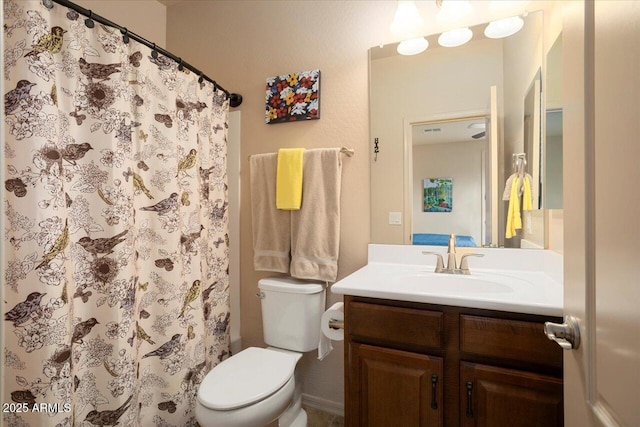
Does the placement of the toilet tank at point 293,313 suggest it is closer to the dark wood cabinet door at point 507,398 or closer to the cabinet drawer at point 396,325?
the cabinet drawer at point 396,325

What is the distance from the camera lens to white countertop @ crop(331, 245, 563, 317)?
97 cm

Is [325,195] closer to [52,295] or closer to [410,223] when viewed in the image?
[410,223]

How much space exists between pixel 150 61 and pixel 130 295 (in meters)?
1.03

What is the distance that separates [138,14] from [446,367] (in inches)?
104

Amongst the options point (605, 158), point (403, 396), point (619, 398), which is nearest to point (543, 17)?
point (605, 158)

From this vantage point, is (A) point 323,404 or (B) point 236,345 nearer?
(A) point 323,404

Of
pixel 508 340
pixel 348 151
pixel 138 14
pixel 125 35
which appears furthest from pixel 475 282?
pixel 138 14

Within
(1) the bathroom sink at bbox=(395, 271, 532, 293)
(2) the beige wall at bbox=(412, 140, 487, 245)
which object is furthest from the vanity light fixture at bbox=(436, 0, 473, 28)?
(1) the bathroom sink at bbox=(395, 271, 532, 293)

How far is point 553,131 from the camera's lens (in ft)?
3.89

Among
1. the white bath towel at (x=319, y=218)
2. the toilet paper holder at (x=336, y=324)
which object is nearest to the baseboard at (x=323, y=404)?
the toilet paper holder at (x=336, y=324)

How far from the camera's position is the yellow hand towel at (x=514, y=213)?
139 cm

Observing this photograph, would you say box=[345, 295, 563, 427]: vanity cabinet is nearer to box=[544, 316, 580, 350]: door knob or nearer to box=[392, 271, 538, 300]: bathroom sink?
box=[392, 271, 538, 300]: bathroom sink

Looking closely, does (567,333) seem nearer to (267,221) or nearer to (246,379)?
(246,379)

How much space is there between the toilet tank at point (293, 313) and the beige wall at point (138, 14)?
6.00ft
